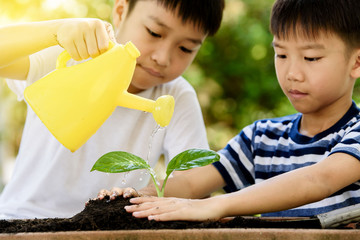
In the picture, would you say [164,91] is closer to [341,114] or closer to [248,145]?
[248,145]

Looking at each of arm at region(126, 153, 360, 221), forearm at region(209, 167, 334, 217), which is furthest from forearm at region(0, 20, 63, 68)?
forearm at region(209, 167, 334, 217)

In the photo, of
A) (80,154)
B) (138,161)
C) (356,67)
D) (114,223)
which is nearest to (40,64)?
(80,154)

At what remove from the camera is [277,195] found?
891mm

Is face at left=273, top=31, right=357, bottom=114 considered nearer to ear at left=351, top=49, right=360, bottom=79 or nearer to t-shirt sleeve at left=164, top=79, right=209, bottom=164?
ear at left=351, top=49, right=360, bottom=79

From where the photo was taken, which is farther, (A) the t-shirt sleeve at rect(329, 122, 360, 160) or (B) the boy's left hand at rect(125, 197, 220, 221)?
(A) the t-shirt sleeve at rect(329, 122, 360, 160)

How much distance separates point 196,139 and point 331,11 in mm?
559

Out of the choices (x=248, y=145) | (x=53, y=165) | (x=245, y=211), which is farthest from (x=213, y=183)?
(x=53, y=165)

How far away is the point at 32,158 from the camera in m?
1.48

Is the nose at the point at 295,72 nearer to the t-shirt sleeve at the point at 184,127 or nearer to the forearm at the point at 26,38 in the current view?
the t-shirt sleeve at the point at 184,127

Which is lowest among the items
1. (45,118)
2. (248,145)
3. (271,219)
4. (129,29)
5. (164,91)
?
(271,219)

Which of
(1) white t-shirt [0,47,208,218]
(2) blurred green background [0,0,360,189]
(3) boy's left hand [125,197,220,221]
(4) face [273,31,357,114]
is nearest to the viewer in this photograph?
(3) boy's left hand [125,197,220,221]

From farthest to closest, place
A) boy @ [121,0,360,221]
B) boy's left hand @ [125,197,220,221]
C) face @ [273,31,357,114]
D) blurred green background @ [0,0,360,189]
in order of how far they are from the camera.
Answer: blurred green background @ [0,0,360,189]
face @ [273,31,357,114]
boy @ [121,0,360,221]
boy's left hand @ [125,197,220,221]

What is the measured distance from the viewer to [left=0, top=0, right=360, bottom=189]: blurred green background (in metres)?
2.93

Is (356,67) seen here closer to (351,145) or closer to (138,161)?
(351,145)
